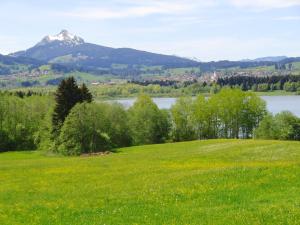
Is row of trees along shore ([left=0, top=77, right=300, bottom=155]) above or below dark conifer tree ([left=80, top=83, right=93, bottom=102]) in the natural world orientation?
below

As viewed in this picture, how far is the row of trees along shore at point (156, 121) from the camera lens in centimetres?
10463

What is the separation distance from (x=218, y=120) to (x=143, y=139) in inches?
782

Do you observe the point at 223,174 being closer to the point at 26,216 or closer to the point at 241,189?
the point at 241,189

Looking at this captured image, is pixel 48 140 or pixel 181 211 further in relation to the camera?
pixel 48 140

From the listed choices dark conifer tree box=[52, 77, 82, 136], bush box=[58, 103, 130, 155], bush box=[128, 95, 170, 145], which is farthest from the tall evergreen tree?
bush box=[128, 95, 170, 145]

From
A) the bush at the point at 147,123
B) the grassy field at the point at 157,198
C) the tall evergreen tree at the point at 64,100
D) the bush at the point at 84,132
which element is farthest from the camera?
the bush at the point at 147,123

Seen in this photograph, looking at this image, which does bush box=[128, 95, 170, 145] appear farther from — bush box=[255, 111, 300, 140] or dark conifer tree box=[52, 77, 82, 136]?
bush box=[255, 111, 300, 140]

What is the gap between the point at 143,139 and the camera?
365ft

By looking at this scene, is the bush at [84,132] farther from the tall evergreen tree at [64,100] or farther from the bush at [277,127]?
the bush at [277,127]

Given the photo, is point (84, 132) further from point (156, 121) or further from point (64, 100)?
point (156, 121)

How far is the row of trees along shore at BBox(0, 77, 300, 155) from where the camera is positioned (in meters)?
105

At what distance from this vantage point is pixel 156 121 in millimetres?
113562

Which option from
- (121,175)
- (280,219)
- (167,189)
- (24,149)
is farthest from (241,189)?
(24,149)

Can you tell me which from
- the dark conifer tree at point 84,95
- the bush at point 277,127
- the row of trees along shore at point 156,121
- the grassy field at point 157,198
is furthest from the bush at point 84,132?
the grassy field at point 157,198
